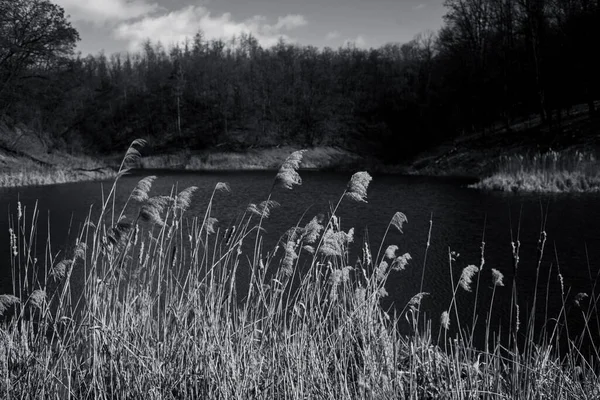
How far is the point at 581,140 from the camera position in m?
22.2

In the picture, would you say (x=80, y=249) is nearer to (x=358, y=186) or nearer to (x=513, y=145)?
(x=358, y=186)

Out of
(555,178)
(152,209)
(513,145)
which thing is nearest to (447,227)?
(555,178)

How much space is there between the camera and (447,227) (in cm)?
1150

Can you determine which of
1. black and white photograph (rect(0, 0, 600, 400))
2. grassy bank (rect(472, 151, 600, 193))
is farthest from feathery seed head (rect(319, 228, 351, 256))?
grassy bank (rect(472, 151, 600, 193))

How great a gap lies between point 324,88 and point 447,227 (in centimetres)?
4468

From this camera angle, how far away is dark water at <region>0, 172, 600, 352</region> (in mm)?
6828

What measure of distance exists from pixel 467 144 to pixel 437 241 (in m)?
25.0

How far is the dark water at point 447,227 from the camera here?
6828mm

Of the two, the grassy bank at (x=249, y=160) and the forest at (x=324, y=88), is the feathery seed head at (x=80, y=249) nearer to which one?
the forest at (x=324, y=88)

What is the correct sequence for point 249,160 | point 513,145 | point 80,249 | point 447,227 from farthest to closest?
point 249,160, point 513,145, point 447,227, point 80,249

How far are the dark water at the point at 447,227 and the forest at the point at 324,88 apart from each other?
11.8 m

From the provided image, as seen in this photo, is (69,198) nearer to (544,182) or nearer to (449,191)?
(449,191)

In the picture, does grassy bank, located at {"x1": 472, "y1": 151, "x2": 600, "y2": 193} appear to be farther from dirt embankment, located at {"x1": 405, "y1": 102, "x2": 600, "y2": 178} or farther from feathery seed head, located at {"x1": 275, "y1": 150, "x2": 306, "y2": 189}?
feathery seed head, located at {"x1": 275, "y1": 150, "x2": 306, "y2": 189}

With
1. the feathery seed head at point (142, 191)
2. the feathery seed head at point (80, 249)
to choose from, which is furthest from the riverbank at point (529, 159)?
the feathery seed head at point (80, 249)
